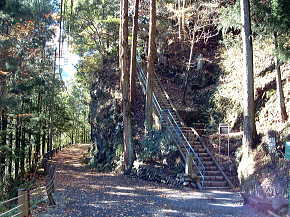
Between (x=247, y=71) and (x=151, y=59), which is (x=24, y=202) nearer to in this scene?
(x=247, y=71)

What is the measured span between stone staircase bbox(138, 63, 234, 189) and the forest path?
3.86ft

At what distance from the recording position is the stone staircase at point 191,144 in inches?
593

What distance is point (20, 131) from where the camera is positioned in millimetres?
22281

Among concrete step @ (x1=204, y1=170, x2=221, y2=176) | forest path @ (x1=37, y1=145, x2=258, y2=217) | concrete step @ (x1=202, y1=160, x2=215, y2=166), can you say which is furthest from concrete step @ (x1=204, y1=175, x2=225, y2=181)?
forest path @ (x1=37, y1=145, x2=258, y2=217)

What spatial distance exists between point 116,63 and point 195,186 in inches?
639

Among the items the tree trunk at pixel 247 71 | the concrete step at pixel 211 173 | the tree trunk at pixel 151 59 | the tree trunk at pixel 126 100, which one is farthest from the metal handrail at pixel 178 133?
the tree trunk at pixel 247 71

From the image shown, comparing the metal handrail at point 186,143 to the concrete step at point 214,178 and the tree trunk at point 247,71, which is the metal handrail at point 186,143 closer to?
the concrete step at point 214,178

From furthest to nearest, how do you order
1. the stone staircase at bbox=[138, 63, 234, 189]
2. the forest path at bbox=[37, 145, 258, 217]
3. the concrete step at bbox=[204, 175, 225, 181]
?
the concrete step at bbox=[204, 175, 225, 181], the stone staircase at bbox=[138, 63, 234, 189], the forest path at bbox=[37, 145, 258, 217]

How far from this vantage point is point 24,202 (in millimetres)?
9797

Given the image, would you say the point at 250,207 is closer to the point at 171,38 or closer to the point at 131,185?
the point at 131,185

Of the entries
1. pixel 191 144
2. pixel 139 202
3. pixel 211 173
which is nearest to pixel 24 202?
A: pixel 139 202

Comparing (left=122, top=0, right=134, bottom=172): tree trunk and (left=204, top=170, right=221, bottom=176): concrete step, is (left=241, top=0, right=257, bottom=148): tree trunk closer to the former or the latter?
(left=204, top=170, right=221, bottom=176): concrete step

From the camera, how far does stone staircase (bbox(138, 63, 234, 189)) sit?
15062mm

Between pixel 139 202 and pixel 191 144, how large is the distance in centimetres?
604
